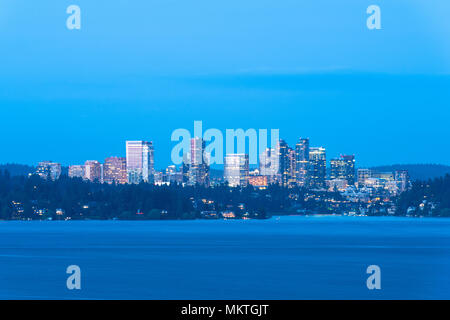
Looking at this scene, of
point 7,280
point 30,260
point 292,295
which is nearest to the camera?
point 292,295

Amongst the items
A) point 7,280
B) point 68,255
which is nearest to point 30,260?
point 68,255

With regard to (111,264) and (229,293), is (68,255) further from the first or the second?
(229,293)
